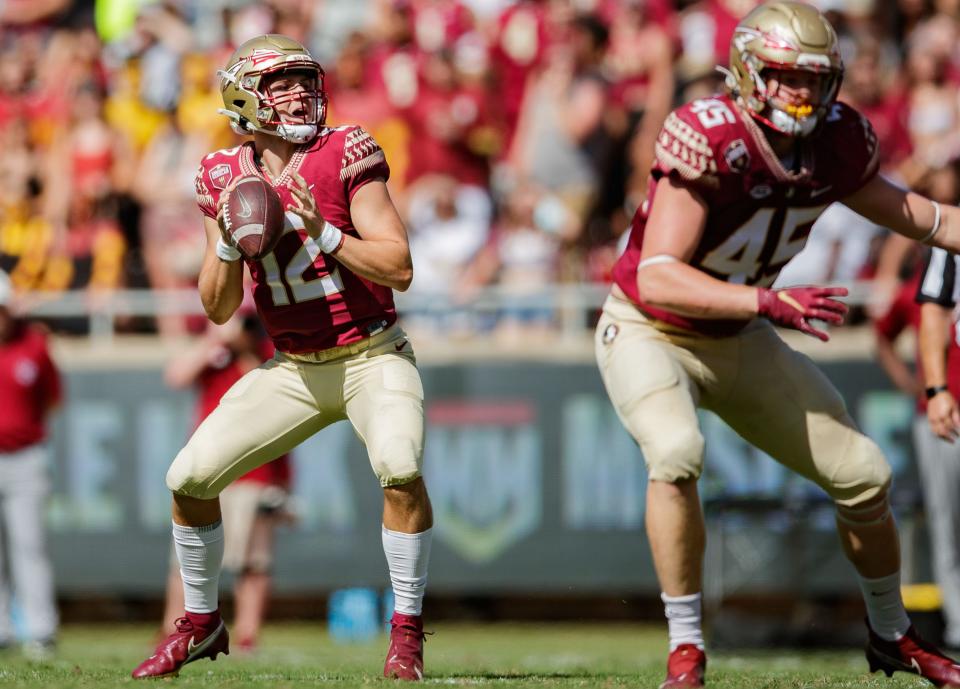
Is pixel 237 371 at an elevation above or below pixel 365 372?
below

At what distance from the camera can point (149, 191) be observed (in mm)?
11281

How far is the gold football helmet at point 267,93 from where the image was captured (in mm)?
5441

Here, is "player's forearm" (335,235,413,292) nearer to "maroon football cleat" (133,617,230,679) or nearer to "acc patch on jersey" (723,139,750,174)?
"acc patch on jersey" (723,139,750,174)

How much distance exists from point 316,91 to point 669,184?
129 centimetres

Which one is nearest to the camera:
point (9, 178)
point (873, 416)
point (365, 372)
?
point (365, 372)

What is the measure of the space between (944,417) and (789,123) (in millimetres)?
1964

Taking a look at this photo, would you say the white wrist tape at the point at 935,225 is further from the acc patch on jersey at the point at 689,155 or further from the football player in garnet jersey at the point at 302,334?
the football player in garnet jersey at the point at 302,334

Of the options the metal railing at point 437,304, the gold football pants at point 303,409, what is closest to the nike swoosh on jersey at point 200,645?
the gold football pants at point 303,409

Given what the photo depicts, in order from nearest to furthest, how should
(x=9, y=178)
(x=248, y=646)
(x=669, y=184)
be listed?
(x=669, y=184), (x=248, y=646), (x=9, y=178)

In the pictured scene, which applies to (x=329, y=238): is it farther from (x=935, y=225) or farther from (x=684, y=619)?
(x=935, y=225)

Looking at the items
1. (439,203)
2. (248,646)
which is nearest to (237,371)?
(248,646)

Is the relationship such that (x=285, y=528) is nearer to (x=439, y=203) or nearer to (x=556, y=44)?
(x=439, y=203)

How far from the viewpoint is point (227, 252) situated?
530 centimetres

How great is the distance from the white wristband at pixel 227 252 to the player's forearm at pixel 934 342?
10.1ft
